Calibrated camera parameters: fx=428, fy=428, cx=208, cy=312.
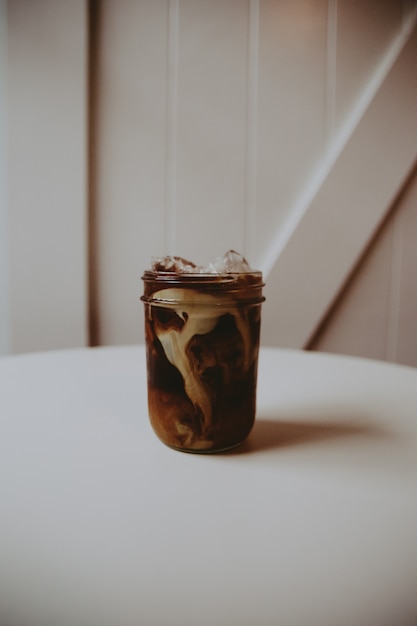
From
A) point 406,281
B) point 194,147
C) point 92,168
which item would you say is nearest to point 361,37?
point 194,147

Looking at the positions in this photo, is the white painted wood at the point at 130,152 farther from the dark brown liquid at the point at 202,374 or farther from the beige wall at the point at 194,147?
the dark brown liquid at the point at 202,374

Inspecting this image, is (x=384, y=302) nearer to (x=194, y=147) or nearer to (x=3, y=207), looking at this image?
(x=194, y=147)

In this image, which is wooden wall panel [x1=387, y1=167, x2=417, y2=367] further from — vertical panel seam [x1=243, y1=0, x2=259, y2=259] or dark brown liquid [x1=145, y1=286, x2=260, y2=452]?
dark brown liquid [x1=145, y1=286, x2=260, y2=452]

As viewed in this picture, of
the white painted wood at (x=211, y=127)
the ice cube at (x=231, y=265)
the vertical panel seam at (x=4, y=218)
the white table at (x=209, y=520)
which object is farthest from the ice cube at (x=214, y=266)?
the vertical panel seam at (x=4, y=218)

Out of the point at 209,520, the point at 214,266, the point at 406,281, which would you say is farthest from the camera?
the point at 406,281

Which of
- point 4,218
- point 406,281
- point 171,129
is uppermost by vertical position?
point 171,129

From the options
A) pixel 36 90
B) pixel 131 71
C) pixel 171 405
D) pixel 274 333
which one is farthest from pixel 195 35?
pixel 171 405

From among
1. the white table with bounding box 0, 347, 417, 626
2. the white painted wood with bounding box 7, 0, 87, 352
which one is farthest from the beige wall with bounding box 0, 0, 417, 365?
the white table with bounding box 0, 347, 417, 626
